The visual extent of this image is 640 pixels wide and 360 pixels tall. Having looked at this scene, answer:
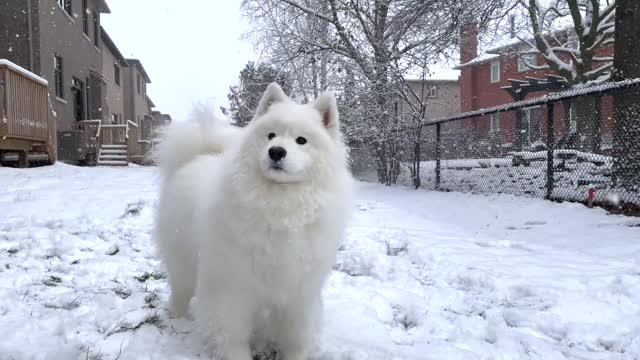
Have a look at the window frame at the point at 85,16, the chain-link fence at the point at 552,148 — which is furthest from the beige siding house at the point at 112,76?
the chain-link fence at the point at 552,148

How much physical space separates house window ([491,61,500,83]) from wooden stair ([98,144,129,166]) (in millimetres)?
22809

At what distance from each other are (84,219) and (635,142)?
21.6 ft

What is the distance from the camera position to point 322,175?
2445 millimetres

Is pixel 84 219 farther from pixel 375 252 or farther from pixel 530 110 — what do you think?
pixel 530 110

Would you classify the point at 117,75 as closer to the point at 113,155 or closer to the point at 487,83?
the point at 113,155

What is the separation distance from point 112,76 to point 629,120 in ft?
86.5

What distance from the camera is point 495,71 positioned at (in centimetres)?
3094

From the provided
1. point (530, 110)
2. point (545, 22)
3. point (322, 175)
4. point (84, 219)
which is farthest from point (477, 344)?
point (545, 22)

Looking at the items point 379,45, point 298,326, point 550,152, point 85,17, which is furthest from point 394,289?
point 85,17

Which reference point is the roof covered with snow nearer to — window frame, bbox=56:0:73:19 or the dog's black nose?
window frame, bbox=56:0:73:19

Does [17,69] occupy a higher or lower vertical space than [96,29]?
lower

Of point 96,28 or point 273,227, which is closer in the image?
point 273,227

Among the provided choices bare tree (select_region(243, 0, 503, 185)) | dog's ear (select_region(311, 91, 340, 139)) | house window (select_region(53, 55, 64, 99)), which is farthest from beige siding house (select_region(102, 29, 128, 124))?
dog's ear (select_region(311, 91, 340, 139))

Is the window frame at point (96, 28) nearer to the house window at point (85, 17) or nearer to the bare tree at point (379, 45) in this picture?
the house window at point (85, 17)
